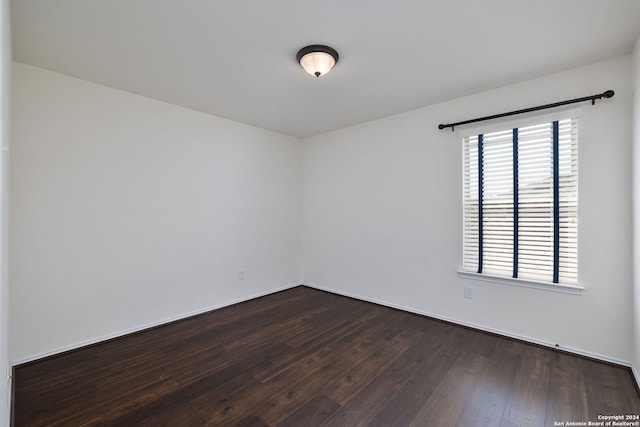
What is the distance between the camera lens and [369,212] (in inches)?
157

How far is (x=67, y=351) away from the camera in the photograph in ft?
8.42

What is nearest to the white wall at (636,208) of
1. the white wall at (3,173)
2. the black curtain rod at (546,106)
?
the black curtain rod at (546,106)

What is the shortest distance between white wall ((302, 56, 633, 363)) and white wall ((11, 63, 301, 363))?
120 centimetres

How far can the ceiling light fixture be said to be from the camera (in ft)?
7.14

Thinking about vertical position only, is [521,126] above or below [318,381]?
above

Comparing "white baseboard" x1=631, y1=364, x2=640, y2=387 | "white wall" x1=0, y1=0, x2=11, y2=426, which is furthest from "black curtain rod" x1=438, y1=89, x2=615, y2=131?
"white wall" x1=0, y1=0, x2=11, y2=426

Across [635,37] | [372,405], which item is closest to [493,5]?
[635,37]

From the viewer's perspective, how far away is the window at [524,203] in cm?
254

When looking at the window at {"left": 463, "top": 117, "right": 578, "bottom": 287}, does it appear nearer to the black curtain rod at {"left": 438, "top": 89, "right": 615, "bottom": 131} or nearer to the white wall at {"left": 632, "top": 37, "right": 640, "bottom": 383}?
the black curtain rod at {"left": 438, "top": 89, "right": 615, "bottom": 131}

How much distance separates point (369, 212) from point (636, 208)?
99.6 inches

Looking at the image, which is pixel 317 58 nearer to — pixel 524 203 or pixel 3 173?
pixel 3 173

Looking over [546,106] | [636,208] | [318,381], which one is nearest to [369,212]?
[546,106]

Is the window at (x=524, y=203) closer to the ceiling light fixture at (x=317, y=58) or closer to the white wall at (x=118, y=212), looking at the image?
the ceiling light fixture at (x=317, y=58)

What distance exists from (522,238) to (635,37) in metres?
1.75
